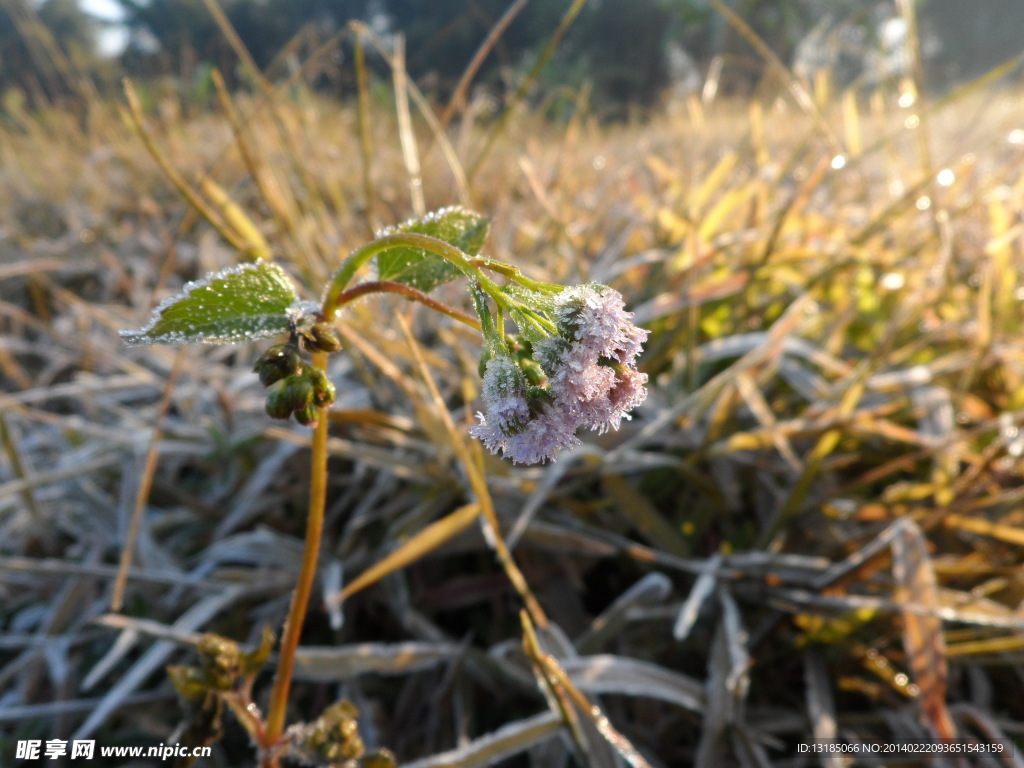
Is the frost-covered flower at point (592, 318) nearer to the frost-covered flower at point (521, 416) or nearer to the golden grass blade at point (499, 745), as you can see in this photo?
the frost-covered flower at point (521, 416)

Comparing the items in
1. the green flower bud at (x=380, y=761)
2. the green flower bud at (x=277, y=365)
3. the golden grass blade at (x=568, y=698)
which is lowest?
the green flower bud at (x=380, y=761)

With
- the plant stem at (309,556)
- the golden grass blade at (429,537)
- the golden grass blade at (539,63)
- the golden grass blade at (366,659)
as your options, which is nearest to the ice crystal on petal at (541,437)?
the plant stem at (309,556)

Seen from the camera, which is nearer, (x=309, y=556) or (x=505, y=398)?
(x=505, y=398)

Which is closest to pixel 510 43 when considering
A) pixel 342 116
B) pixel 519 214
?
pixel 342 116

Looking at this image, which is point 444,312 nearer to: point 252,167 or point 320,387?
point 320,387

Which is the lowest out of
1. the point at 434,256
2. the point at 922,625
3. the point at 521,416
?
the point at 922,625

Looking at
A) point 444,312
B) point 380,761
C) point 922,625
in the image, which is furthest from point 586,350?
point 922,625
